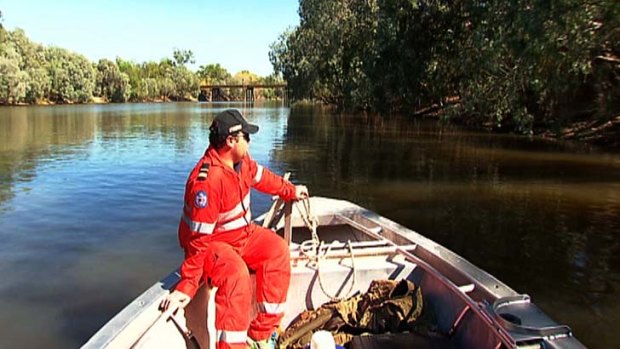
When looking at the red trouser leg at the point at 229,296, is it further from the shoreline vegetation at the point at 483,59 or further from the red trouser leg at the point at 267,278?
the shoreline vegetation at the point at 483,59

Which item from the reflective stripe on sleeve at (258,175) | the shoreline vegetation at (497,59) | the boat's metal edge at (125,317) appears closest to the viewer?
the boat's metal edge at (125,317)

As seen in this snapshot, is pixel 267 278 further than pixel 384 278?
No

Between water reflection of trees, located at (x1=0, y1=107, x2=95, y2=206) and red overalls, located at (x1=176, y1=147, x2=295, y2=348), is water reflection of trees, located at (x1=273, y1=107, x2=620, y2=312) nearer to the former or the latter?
red overalls, located at (x1=176, y1=147, x2=295, y2=348)

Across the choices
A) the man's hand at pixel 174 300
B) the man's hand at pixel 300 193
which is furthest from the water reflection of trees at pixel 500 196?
the man's hand at pixel 174 300

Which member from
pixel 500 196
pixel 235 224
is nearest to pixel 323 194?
pixel 500 196

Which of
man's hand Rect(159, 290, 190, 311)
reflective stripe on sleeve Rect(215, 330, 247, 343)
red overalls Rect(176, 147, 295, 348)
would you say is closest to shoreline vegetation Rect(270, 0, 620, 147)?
red overalls Rect(176, 147, 295, 348)

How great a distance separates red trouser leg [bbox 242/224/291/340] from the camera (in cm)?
351

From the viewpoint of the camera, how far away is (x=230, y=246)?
11.0 feet

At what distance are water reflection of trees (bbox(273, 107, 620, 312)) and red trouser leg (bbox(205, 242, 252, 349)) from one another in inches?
192

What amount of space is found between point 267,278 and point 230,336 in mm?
603

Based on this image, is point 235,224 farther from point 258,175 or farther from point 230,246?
point 258,175

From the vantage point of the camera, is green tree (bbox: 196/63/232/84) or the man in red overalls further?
green tree (bbox: 196/63/232/84)

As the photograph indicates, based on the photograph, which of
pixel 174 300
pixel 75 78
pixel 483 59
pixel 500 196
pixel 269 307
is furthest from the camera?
pixel 75 78

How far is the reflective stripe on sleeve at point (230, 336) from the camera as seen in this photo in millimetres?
3021
